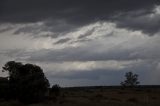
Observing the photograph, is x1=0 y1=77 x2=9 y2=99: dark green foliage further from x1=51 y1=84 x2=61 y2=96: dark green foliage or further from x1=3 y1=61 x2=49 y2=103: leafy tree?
x1=51 y1=84 x2=61 y2=96: dark green foliage

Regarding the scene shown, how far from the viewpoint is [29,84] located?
65312mm

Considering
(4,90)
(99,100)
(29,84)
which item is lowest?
(99,100)

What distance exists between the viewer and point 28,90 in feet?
215

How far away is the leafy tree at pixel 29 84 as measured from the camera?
65481mm

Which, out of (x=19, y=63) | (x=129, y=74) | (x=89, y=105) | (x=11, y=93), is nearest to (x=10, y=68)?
(x=19, y=63)

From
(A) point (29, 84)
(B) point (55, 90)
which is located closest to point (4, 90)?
(A) point (29, 84)

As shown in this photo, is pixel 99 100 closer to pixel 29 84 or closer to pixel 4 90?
pixel 29 84

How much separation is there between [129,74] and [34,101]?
7527 centimetres

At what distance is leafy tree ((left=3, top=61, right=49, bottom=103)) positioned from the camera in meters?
65.5

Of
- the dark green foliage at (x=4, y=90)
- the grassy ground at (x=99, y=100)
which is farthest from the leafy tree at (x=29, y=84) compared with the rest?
the grassy ground at (x=99, y=100)

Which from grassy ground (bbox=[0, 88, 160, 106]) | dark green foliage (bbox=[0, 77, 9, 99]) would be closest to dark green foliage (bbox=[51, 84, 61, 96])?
grassy ground (bbox=[0, 88, 160, 106])

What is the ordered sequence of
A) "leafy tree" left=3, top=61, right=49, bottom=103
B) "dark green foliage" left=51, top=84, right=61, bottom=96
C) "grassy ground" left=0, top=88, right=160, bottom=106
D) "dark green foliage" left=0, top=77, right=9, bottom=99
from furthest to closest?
"dark green foliage" left=51, top=84, right=61, bottom=96
"dark green foliage" left=0, top=77, right=9, bottom=99
"leafy tree" left=3, top=61, right=49, bottom=103
"grassy ground" left=0, top=88, right=160, bottom=106

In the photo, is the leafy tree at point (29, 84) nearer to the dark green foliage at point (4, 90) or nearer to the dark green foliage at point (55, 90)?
the dark green foliage at point (4, 90)

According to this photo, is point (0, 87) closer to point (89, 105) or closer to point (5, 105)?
point (5, 105)
